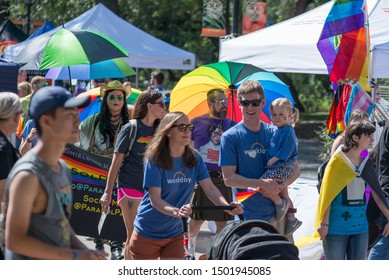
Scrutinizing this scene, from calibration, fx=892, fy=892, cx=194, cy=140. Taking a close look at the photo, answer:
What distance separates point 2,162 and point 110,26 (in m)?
13.5

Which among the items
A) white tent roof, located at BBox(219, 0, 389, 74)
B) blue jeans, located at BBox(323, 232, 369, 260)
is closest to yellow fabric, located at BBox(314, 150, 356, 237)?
blue jeans, located at BBox(323, 232, 369, 260)

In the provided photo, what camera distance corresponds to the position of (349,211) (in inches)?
272

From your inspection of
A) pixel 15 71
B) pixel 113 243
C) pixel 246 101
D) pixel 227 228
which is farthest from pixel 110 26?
pixel 227 228

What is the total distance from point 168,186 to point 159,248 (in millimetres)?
485

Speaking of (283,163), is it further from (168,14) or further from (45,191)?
(168,14)

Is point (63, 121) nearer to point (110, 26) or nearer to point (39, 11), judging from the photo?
point (110, 26)

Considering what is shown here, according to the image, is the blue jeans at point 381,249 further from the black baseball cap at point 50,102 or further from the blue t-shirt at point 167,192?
the black baseball cap at point 50,102

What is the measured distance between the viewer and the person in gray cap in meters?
3.72

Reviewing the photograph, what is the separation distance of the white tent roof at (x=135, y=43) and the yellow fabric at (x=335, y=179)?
11981 mm

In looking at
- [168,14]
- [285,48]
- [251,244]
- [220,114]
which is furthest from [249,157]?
[168,14]

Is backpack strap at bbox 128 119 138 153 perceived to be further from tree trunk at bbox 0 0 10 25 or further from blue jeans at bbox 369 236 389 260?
tree trunk at bbox 0 0 10 25

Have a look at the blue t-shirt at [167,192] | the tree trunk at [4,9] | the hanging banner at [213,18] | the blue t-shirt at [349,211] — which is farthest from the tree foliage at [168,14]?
the blue t-shirt at [167,192]

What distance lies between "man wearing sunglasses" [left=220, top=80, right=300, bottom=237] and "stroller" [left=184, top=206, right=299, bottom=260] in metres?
1.54

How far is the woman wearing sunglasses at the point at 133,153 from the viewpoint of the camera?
315 inches
